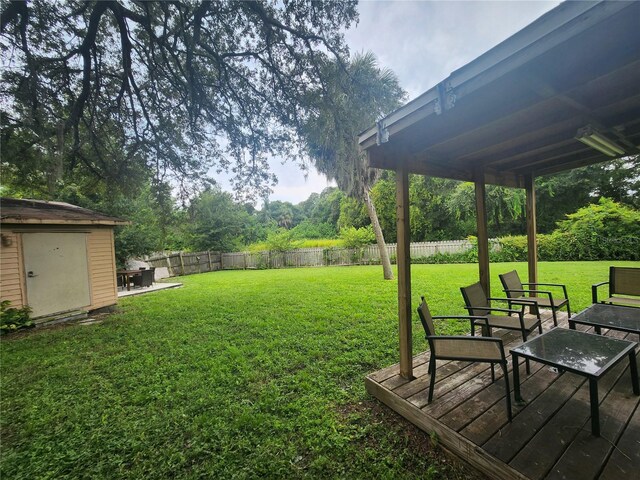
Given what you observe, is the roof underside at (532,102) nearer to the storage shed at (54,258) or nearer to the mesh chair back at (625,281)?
the mesh chair back at (625,281)

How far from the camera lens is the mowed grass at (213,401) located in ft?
5.69

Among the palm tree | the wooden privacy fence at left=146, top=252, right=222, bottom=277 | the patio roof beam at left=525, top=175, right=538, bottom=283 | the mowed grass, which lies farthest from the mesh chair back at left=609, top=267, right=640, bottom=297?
the wooden privacy fence at left=146, top=252, right=222, bottom=277

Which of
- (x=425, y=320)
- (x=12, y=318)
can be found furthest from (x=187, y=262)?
(x=425, y=320)

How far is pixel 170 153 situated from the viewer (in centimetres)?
586

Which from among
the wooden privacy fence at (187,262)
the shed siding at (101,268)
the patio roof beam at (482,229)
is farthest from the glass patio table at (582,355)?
the wooden privacy fence at (187,262)

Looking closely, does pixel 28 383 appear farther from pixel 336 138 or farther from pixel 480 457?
pixel 336 138

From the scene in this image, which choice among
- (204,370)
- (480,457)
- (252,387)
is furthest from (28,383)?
(480,457)

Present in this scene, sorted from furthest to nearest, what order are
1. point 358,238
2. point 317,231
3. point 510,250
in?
point 317,231
point 358,238
point 510,250

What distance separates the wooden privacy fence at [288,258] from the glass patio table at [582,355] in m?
11.1

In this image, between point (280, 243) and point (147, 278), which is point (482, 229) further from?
point (280, 243)

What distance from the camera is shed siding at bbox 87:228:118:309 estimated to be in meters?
6.25

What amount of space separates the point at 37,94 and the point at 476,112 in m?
6.74

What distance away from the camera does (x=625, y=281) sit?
11.4 ft

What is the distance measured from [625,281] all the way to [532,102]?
137 inches
